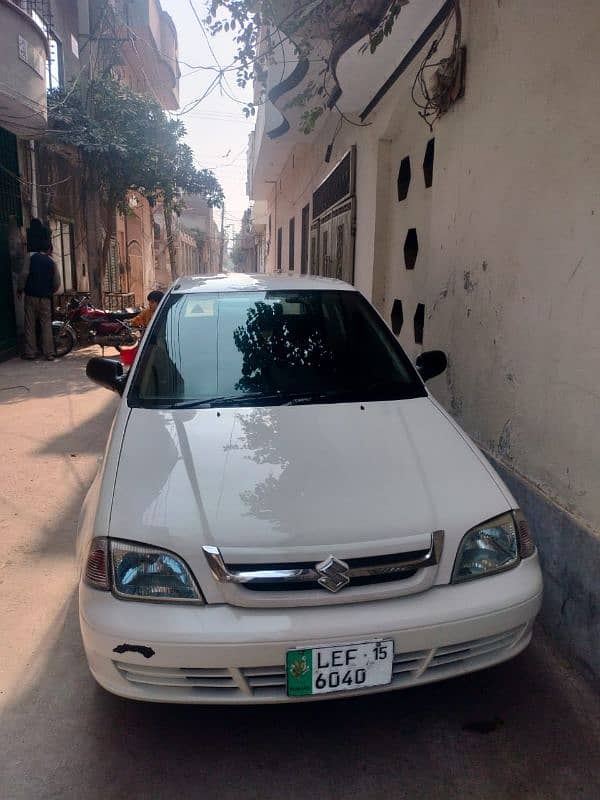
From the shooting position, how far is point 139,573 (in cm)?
201

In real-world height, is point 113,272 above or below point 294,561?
above

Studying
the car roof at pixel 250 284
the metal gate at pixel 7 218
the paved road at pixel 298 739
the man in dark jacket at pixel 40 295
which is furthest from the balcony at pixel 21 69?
the paved road at pixel 298 739

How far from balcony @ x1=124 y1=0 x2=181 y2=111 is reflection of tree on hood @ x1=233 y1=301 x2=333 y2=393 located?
48.2 ft

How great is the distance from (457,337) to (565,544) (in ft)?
6.21

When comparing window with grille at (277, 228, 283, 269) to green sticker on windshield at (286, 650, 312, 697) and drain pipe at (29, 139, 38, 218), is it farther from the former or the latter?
green sticker on windshield at (286, 650, 312, 697)

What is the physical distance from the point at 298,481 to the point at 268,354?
3.33ft

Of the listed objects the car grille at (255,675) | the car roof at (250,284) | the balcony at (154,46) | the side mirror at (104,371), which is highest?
the balcony at (154,46)

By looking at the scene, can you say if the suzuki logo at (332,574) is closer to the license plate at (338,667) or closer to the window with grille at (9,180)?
the license plate at (338,667)

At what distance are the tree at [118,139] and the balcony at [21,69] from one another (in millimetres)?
1207

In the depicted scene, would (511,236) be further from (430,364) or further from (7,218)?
(7,218)

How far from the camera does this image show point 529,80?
126 inches

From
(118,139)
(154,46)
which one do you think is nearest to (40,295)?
(118,139)

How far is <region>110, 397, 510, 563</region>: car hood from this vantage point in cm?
201

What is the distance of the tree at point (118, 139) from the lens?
36.4 ft
